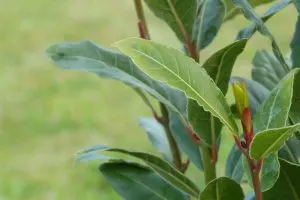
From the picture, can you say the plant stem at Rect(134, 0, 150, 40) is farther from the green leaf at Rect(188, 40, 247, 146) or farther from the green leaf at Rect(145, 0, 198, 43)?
the green leaf at Rect(188, 40, 247, 146)

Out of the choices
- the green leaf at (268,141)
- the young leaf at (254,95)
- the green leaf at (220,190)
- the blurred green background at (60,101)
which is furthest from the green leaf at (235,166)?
the blurred green background at (60,101)

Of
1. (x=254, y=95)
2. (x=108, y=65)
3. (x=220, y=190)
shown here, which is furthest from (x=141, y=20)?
(x=220, y=190)

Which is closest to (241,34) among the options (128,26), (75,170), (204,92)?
(204,92)

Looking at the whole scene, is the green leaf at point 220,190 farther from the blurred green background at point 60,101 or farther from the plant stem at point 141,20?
the blurred green background at point 60,101

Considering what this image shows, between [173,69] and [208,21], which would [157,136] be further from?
[173,69]

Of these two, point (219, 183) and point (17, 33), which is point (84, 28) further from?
point (219, 183)

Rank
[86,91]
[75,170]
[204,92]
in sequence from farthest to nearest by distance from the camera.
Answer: [86,91] < [75,170] < [204,92]
